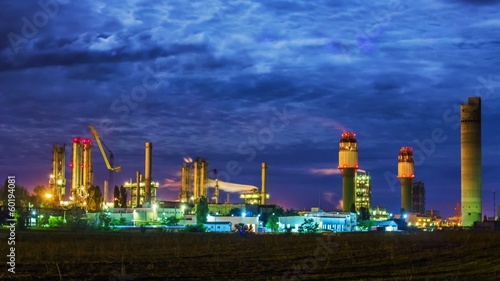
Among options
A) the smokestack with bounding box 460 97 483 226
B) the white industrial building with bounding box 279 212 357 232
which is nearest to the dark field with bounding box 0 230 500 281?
the white industrial building with bounding box 279 212 357 232

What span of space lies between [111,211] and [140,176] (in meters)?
45.0

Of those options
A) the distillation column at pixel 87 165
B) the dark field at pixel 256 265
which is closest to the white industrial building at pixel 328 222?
the distillation column at pixel 87 165

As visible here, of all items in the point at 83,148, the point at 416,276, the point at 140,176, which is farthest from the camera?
the point at 140,176

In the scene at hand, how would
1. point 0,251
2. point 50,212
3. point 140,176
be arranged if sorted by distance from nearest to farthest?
point 0,251 → point 50,212 → point 140,176

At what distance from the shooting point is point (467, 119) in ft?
522

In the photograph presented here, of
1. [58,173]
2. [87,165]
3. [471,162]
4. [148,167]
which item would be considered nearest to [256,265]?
[471,162]

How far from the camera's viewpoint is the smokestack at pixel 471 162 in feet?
509

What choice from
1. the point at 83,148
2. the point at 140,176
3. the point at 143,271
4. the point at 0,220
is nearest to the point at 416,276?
the point at 143,271

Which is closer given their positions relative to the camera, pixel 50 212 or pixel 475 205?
pixel 50 212

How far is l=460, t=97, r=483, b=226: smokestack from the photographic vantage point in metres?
155

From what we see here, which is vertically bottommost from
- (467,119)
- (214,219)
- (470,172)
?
(214,219)

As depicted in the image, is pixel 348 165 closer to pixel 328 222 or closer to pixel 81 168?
pixel 328 222

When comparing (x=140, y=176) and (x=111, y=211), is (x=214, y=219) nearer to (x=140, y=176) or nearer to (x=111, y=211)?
(x=111, y=211)

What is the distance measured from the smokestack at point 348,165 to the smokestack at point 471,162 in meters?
41.1
